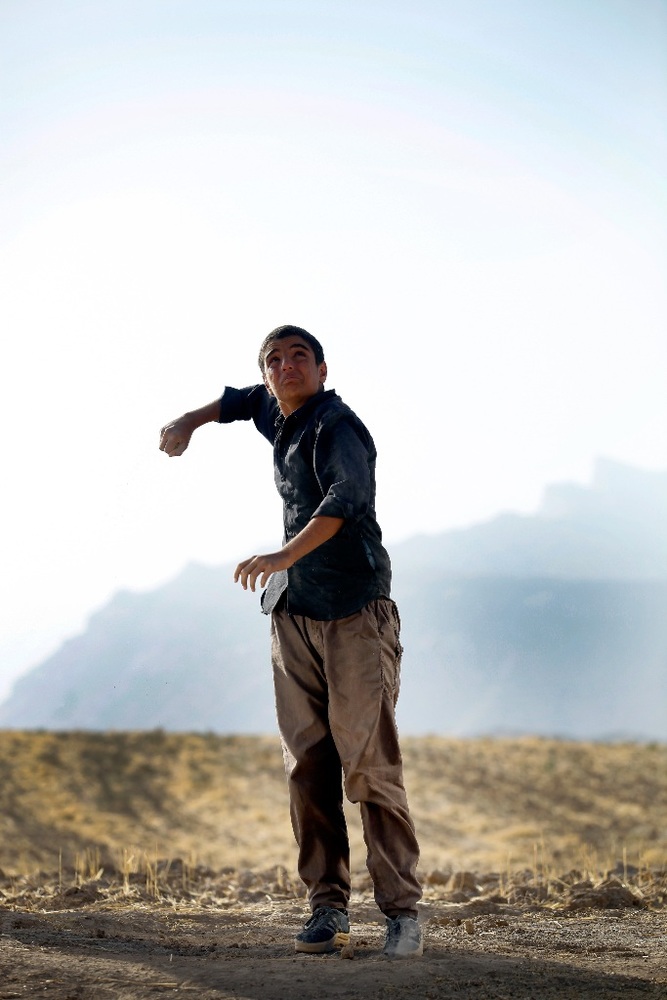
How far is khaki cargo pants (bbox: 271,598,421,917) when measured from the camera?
3938 mm

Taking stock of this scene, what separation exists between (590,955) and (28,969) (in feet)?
7.11

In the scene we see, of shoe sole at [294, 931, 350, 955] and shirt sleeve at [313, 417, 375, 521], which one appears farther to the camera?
shoe sole at [294, 931, 350, 955]

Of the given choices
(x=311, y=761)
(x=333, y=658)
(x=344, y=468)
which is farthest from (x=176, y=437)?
(x=311, y=761)

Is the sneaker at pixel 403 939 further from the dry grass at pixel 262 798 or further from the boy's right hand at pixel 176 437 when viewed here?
the dry grass at pixel 262 798

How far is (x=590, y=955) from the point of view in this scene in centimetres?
424

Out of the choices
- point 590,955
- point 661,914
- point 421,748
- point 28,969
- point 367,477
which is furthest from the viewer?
point 421,748

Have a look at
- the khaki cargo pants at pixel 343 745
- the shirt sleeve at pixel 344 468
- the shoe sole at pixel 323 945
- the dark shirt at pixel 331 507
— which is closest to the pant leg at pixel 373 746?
the khaki cargo pants at pixel 343 745

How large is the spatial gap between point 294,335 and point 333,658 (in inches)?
51.5

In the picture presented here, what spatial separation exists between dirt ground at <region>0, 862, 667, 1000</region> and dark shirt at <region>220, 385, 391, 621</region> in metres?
1.29

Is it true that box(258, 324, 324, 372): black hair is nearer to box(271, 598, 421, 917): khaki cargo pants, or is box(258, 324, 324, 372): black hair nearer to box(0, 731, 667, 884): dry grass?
box(271, 598, 421, 917): khaki cargo pants

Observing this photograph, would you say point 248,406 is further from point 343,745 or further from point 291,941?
point 291,941

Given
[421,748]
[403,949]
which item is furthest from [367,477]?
[421,748]

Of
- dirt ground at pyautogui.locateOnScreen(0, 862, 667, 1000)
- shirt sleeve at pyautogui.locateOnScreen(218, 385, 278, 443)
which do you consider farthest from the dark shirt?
dirt ground at pyautogui.locateOnScreen(0, 862, 667, 1000)

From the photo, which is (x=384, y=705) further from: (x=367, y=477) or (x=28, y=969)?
(x=28, y=969)
